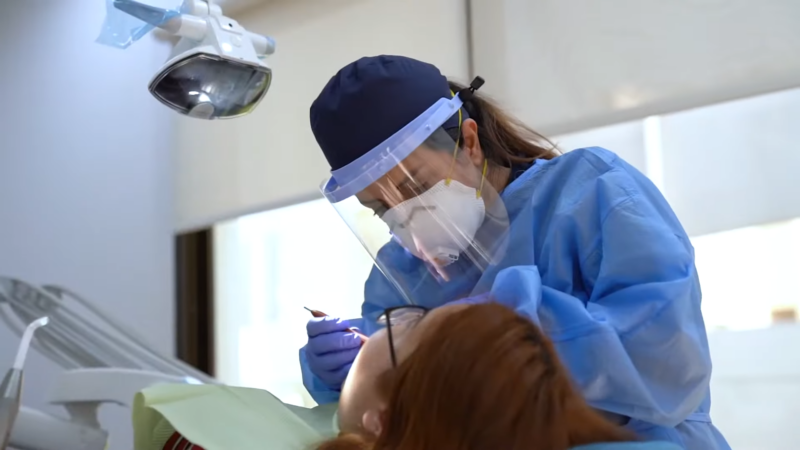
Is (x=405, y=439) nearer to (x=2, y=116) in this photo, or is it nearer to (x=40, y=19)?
(x=2, y=116)

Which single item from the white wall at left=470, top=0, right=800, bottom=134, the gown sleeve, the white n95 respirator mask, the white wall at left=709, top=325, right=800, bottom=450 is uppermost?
the white wall at left=470, top=0, right=800, bottom=134

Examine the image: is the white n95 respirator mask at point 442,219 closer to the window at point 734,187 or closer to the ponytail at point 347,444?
the ponytail at point 347,444

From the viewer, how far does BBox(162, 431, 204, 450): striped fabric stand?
0.77 meters

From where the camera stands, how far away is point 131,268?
6.41ft

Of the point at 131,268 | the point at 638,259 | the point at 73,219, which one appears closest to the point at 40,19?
the point at 73,219

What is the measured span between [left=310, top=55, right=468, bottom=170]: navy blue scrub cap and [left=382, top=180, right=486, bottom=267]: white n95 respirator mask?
0.08 metres

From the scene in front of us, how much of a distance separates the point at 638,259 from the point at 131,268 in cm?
150

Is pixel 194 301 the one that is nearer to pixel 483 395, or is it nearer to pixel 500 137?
pixel 500 137

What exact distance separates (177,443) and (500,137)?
566mm

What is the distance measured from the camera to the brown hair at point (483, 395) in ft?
1.83

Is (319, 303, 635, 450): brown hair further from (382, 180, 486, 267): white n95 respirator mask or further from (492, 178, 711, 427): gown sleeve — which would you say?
(382, 180, 486, 267): white n95 respirator mask

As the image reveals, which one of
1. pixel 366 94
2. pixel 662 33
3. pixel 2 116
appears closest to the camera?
pixel 366 94

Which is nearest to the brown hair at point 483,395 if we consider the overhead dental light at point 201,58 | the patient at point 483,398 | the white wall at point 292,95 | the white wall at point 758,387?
the patient at point 483,398

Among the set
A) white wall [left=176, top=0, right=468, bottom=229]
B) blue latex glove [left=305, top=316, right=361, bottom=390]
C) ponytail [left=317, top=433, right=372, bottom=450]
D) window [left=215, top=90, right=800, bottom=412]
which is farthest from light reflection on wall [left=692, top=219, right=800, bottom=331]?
ponytail [left=317, top=433, right=372, bottom=450]
